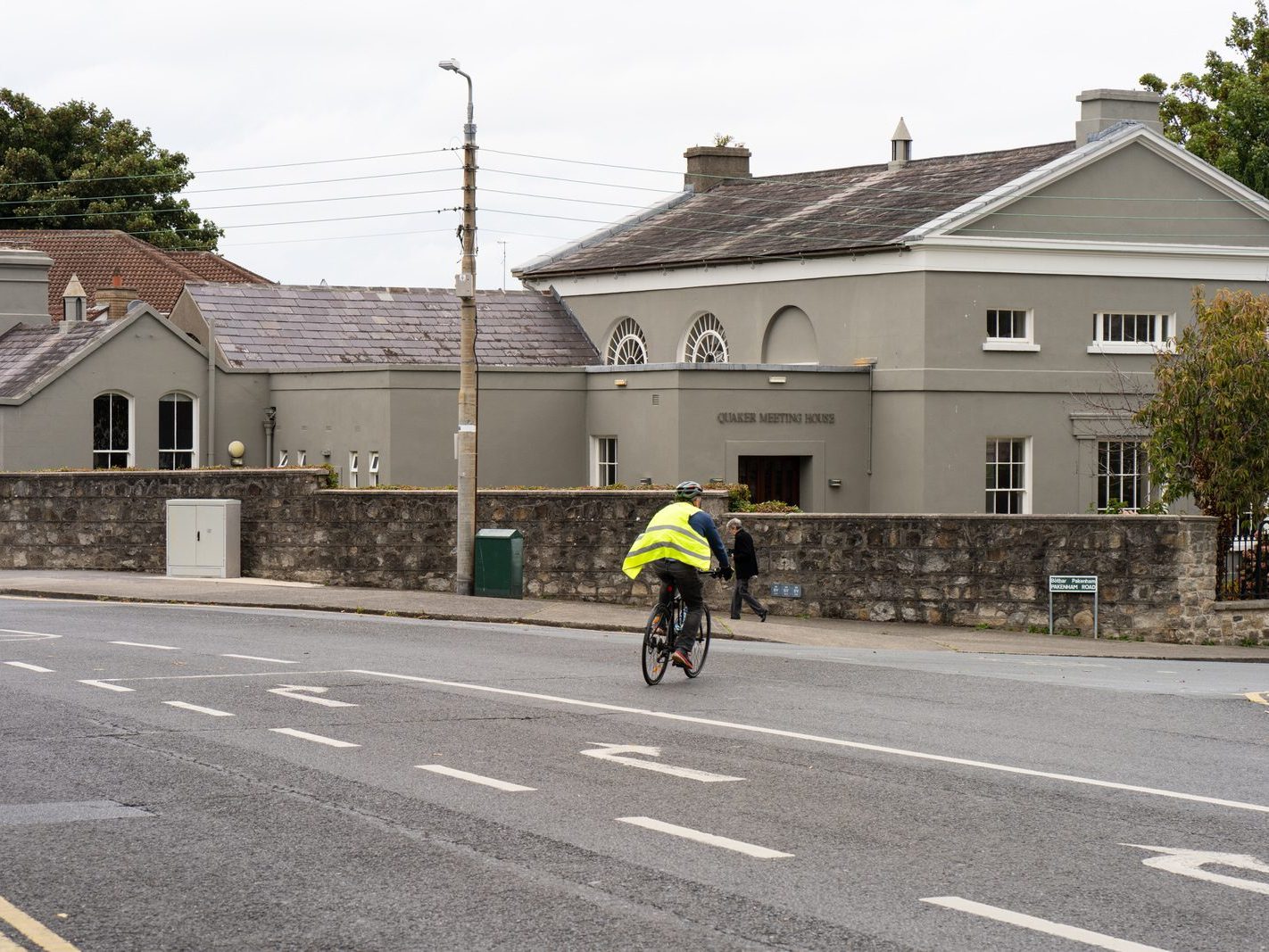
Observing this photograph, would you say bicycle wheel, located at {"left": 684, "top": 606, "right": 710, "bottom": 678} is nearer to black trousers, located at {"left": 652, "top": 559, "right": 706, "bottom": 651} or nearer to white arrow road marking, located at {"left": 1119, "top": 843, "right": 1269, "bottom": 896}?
black trousers, located at {"left": 652, "top": 559, "right": 706, "bottom": 651}

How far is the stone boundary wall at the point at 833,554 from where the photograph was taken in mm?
24125

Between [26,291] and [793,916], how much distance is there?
3491 centimetres

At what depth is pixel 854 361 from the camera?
1364 inches

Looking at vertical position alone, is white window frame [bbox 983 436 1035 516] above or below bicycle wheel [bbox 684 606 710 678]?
above

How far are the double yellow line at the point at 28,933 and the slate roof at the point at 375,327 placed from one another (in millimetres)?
29406

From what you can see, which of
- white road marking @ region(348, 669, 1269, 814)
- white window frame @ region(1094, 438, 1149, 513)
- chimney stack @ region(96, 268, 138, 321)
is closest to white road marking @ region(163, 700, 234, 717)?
white road marking @ region(348, 669, 1269, 814)

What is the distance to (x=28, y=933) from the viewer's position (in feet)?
23.0

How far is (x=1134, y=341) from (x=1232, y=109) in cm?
1764

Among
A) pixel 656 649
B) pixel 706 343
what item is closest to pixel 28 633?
pixel 656 649

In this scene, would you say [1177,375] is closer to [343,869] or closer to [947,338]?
[947,338]

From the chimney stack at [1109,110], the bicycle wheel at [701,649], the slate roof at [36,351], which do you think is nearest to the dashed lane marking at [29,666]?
the bicycle wheel at [701,649]

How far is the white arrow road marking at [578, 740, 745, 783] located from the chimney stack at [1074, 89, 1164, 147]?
89.0 ft

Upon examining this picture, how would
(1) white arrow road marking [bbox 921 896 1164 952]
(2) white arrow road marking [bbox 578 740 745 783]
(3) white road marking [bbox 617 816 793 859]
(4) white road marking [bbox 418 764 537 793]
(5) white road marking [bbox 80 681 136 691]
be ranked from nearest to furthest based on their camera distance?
(1) white arrow road marking [bbox 921 896 1164 952]
(3) white road marking [bbox 617 816 793 859]
(4) white road marking [bbox 418 764 537 793]
(2) white arrow road marking [bbox 578 740 745 783]
(5) white road marking [bbox 80 681 136 691]

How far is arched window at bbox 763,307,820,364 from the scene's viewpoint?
35.7 m
